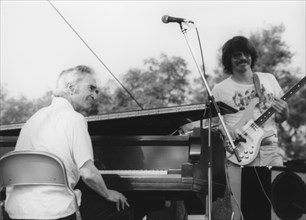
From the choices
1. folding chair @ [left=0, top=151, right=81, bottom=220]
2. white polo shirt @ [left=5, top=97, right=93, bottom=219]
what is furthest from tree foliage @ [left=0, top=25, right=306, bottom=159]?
folding chair @ [left=0, top=151, right=81, bottom=220]

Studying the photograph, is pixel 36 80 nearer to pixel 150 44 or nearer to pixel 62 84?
pixel 150 44

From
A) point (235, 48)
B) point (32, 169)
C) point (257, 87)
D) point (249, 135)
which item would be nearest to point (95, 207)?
point (32, 169)

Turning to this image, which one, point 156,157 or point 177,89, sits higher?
point 156,157

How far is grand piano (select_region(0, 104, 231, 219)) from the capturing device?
314 cm

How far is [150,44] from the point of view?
27500 mm

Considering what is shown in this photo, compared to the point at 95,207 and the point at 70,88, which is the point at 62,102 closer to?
the point at 70,88

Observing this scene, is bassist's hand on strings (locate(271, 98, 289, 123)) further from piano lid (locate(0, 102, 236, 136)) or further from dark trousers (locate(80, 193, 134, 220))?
dark trousers (locate(80, 193, 134, 220))

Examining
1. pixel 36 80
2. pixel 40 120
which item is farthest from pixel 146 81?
pixel 40 120

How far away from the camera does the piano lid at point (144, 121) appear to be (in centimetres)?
351

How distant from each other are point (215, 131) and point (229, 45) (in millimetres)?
1308

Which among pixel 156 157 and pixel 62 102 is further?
pixel 156 157

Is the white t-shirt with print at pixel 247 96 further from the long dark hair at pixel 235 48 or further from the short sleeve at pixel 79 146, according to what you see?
the short sleeve at pixel 79 146

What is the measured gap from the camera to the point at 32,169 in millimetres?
2426

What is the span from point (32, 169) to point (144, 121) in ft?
4.90
